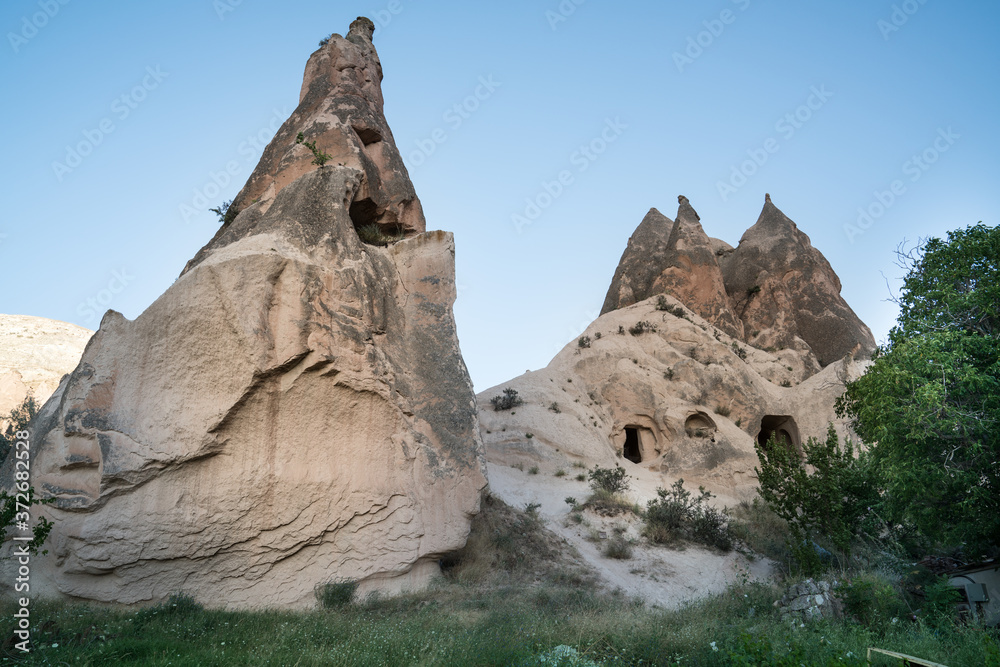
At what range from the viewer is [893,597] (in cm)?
722

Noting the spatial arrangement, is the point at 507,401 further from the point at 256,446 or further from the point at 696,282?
the point at 696,282

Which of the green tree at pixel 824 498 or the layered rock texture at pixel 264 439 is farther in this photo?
the green tree at pixel 824 498

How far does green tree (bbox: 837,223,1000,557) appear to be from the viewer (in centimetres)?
648

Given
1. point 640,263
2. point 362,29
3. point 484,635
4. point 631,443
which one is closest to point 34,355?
point 362,29

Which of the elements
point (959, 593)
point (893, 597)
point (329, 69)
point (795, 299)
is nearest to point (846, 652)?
point (893, 597)

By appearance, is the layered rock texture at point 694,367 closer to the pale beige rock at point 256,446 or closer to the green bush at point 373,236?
the green bush at point 373,236

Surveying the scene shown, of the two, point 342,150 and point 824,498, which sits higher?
point 342,150

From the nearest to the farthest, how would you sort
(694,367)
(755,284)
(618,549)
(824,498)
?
(824,498) < (618,549) < (694,367) < (755,284)

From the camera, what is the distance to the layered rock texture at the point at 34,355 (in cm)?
2011

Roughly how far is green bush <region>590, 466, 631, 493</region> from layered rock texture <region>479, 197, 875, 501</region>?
115 centimetres

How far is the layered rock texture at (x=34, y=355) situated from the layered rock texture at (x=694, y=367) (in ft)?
51.9

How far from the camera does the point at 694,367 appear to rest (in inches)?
828

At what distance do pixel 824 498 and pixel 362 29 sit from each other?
16.7m

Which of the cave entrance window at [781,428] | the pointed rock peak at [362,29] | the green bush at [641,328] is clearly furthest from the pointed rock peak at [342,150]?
the cave entrance window at [781,428]
